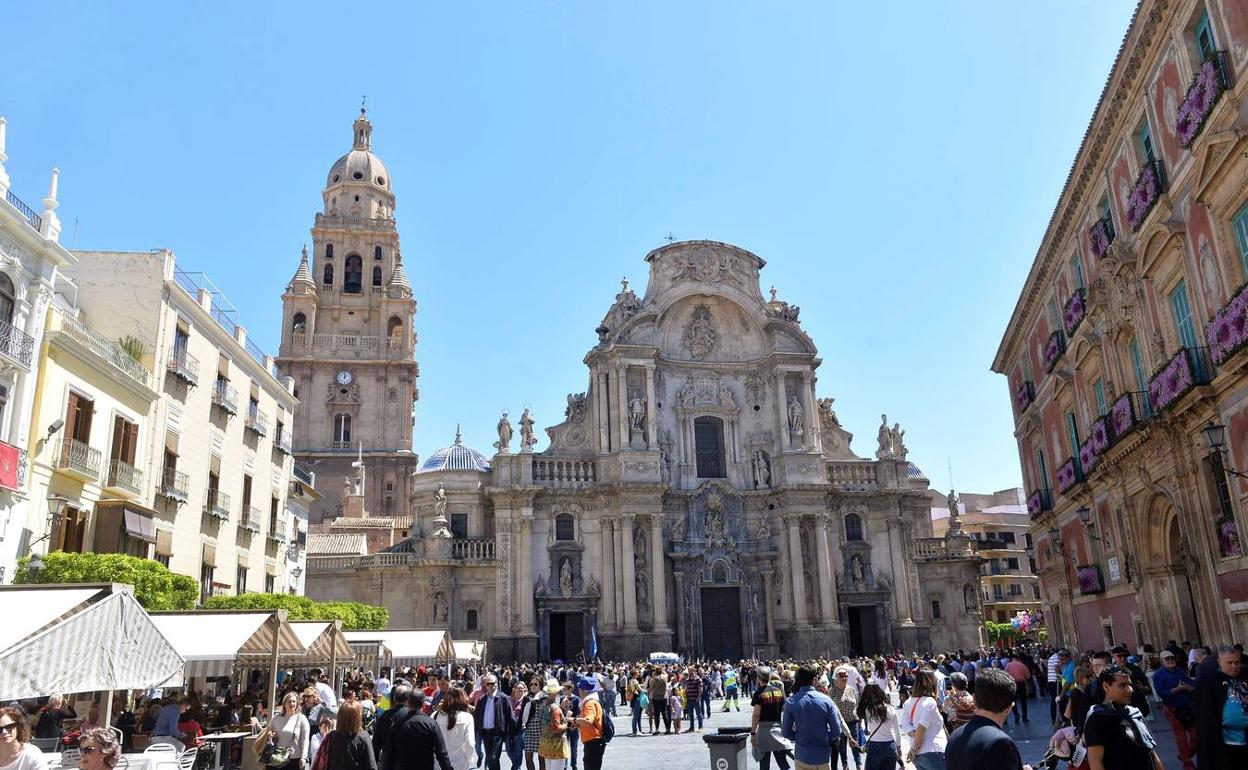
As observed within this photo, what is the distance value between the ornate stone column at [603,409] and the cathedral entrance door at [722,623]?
8127 millimetres

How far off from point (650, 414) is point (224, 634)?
2765 centimetres

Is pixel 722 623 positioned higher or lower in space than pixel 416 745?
higher

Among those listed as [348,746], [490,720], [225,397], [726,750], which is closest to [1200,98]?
[726,750]

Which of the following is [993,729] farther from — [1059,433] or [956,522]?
[956,522]

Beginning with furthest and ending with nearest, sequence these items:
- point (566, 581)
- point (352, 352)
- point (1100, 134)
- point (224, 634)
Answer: point (352, 352) < point (566, 581) < point (1100, 134) < point (224, 634)

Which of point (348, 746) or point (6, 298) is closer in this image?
point (348, 746)

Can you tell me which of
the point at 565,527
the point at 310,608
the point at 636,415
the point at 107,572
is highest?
the point at 636,415

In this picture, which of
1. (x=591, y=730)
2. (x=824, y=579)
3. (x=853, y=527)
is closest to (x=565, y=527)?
(x=824, y=579)

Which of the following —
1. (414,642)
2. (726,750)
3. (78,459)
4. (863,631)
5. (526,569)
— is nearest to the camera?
(726,750)

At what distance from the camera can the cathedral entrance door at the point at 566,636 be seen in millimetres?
40438

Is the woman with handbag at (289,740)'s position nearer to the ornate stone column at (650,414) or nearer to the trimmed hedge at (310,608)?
the trimmed hedge at (310,608)

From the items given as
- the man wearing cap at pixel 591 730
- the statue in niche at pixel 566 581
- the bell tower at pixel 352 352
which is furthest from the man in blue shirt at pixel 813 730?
the bell tower at pixel 352 352

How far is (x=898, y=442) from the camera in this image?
4606 cm

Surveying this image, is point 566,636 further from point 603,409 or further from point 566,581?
point 603,409
